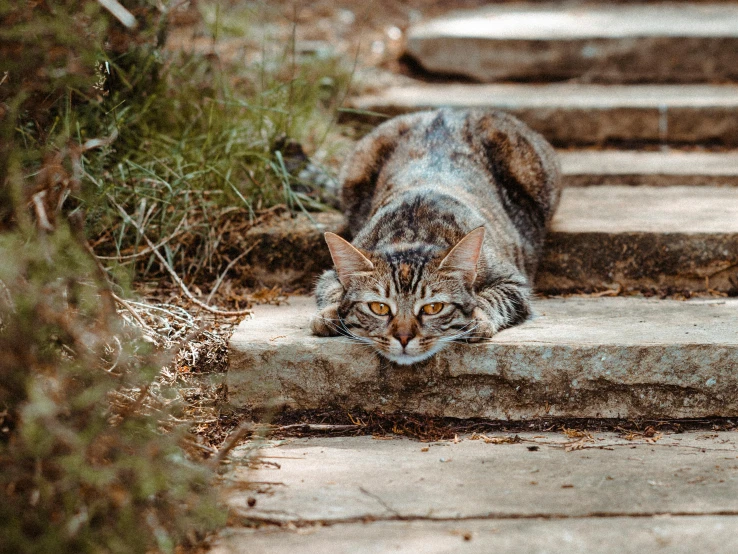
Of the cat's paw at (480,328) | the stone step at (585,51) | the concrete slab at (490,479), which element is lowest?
the concrete slab at (490,479)

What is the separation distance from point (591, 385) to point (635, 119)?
268cm

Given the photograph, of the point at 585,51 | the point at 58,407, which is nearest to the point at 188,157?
the point at 58,407

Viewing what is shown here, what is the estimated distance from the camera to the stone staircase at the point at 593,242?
2951mm

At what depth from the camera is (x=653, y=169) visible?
15.4 ft

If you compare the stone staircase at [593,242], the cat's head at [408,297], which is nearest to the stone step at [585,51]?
the stone staircase at [593,242]

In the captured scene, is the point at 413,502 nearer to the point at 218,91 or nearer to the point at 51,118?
the point at 51,118

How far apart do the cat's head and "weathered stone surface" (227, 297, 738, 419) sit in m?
0.08

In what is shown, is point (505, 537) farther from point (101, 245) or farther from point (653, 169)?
point (653, 169)

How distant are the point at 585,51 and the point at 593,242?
236cm

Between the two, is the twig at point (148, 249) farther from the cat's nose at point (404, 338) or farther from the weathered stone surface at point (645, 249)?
the weathered stone surface at point (645, 249)

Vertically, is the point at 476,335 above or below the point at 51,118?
below

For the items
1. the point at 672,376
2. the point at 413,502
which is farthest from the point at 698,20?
the point at 413,502

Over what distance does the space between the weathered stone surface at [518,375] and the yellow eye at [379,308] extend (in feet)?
0.45

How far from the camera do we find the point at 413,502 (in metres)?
2.35
